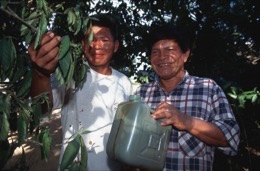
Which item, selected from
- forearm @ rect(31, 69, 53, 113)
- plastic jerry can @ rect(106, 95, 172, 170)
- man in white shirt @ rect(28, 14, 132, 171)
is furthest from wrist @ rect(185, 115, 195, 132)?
forearm @ rect(31, 69, 53, 113)

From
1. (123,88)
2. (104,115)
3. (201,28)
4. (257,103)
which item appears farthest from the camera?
(201,28)

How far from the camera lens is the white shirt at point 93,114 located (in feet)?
6.15

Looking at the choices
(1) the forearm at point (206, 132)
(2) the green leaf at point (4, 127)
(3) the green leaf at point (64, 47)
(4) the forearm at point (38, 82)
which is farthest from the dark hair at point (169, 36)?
(2) the green leaf at point (4, 127)

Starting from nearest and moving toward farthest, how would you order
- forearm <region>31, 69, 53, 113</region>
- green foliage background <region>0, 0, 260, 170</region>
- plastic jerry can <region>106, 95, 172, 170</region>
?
forearm <region>31, 69, 53, 113</region> < plastic jerry can <region>106, 95, 172, 170</region> < green foliage background <region>0, 0, 260, 170</region>

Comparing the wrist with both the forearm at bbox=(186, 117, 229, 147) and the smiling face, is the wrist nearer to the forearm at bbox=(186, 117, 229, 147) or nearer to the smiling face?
the forearm at bbox=(186, 117, 229, 147)

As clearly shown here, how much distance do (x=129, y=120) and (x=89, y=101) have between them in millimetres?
482

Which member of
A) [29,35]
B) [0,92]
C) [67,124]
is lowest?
[67,124]

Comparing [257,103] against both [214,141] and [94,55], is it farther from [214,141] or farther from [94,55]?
[94,55]

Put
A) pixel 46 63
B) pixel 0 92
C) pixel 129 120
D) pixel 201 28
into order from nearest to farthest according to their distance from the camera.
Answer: pixel 0 92 < pixel 46 63 < pixel 129 120 < pixel 201 28

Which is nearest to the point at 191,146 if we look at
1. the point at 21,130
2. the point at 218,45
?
the point at 21,130

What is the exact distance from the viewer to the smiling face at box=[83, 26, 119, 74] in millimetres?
1981

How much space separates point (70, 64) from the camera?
105 centimetres

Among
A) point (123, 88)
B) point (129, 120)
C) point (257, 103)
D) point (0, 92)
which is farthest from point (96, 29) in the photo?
point (257, 103)

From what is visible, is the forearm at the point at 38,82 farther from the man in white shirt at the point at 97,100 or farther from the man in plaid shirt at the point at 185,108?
the man in plaid shirt at the point at 185,108
